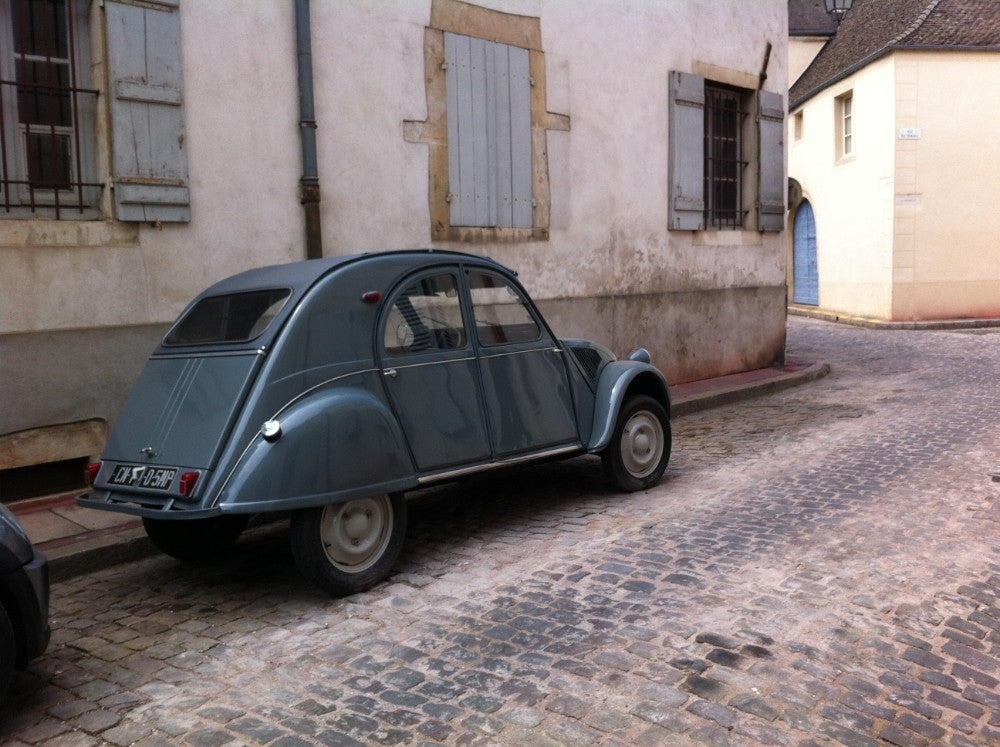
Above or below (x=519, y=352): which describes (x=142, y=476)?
below

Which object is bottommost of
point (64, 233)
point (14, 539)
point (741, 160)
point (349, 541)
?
Result: point (349, 541)

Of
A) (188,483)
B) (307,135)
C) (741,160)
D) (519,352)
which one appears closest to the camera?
(188,483)

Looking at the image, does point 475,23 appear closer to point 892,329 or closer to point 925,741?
point 925,741

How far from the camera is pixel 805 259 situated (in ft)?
80.6

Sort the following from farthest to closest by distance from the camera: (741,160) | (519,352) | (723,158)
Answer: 1. (741,160)
2. (723,158)
3. (519,352)

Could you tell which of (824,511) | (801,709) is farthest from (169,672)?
(824,511)

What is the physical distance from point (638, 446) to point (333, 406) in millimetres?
2628

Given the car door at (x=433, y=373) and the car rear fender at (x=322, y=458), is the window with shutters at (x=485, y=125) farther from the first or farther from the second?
the car rear fender at (x=322, y=458)

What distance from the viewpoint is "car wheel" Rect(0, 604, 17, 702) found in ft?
10.7

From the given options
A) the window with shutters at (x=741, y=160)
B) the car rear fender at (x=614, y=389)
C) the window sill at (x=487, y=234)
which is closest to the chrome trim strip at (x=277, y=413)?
the car rear fender at (x=614, y=389)

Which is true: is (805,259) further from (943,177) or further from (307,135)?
(307,135)

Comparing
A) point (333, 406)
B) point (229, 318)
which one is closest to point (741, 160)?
point (229, 318)

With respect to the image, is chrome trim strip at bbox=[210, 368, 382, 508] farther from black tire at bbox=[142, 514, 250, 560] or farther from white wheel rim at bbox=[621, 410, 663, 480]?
white wheel rim at bbox=[621, 410, 663, 480]

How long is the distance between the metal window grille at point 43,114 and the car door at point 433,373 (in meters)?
2.93
